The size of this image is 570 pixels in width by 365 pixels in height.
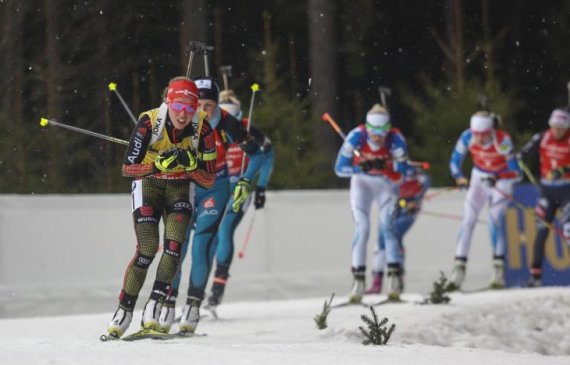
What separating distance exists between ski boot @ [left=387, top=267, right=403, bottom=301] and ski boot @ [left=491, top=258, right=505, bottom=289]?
6.01 feet

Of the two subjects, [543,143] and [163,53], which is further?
[163,53]

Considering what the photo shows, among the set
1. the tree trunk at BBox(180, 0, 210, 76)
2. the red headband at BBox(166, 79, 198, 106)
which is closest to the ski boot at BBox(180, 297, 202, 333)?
the red headband at BBox(166, 79, 198, 106)

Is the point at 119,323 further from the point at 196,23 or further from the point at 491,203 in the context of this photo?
the point at 196,23

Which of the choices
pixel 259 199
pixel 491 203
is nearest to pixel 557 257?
pixel 491 203

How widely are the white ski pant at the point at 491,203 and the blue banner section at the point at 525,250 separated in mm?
424

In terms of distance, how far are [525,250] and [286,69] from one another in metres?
9.55

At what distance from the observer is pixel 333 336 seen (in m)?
11.3

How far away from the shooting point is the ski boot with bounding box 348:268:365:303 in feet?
47.0

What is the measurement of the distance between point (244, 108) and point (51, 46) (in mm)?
2913

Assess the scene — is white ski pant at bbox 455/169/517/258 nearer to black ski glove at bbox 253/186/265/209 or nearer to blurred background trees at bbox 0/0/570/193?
blurred background trees at bbox 0/0/570/193

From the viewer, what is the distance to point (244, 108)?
21.7 metres

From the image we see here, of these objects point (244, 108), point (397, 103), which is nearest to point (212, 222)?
point (244, 108)

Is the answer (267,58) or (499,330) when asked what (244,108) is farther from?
(499,330)

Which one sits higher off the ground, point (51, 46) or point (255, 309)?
point (51, 46)
